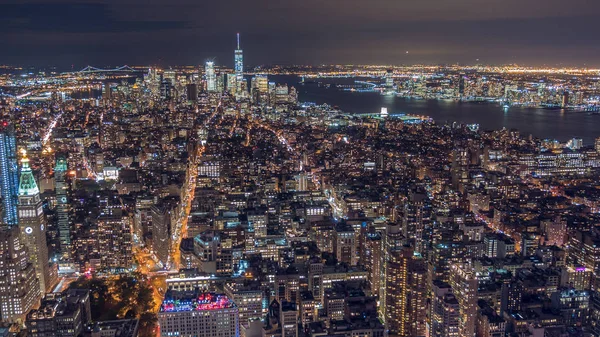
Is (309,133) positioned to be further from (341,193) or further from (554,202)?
(554,202)

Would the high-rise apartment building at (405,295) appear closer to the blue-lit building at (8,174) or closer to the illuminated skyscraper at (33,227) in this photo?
the illuminated skyscraper at (33,227)

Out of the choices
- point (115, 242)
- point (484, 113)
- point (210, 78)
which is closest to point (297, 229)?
point (115, 242)

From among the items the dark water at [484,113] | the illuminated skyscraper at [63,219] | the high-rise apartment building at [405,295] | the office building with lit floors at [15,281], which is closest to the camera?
the high-rise apartment building at [405,295]

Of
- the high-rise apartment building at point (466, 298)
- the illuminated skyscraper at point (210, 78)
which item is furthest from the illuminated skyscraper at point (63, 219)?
the illuminated skyscraper at point (210, 78)

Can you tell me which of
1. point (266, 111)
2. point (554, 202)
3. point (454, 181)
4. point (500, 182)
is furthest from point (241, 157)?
point (266, 111)

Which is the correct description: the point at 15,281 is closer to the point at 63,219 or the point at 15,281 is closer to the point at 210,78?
the point at 63,219
